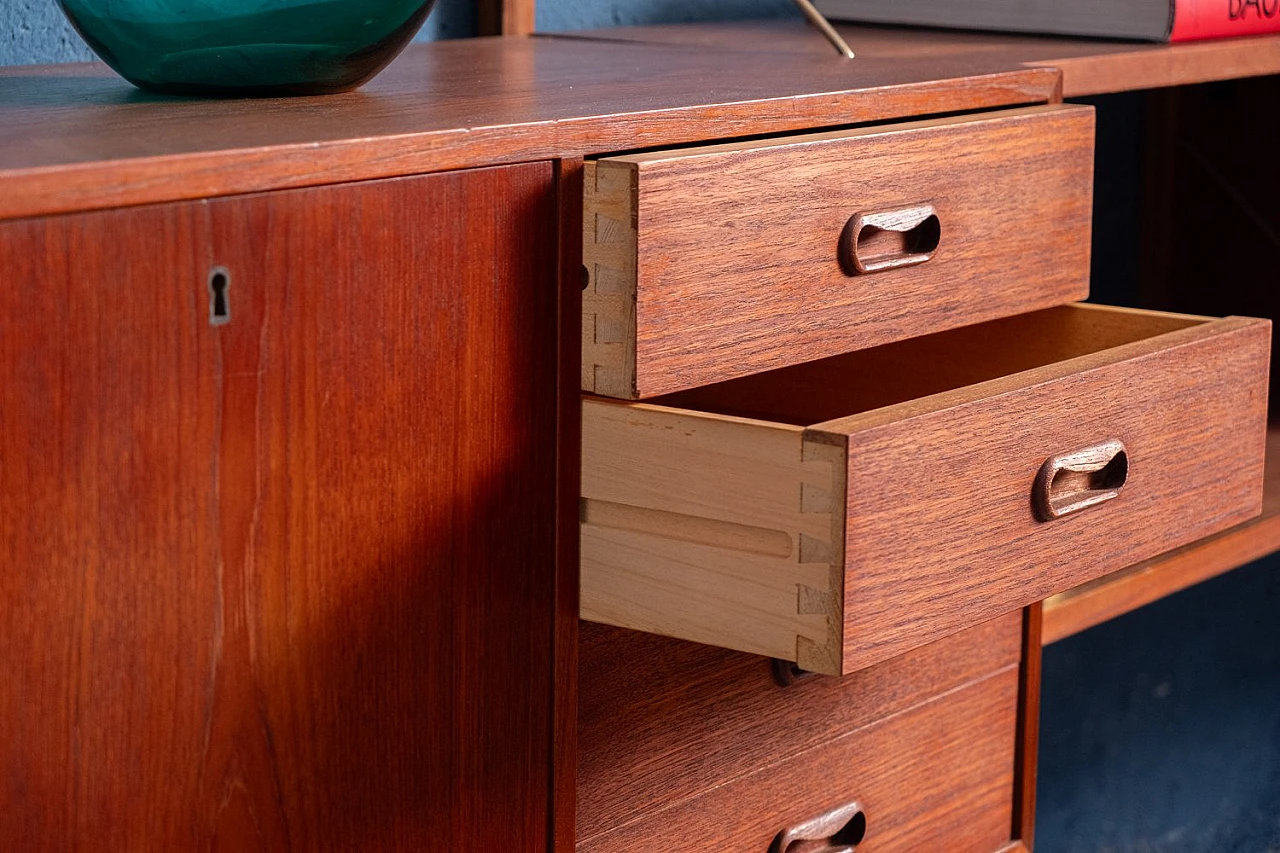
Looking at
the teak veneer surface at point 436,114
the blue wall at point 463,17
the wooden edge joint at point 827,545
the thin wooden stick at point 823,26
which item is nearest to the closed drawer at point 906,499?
the wooden edge joint at point 827,545

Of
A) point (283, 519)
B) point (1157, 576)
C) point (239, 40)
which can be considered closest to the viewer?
point (283, 519)

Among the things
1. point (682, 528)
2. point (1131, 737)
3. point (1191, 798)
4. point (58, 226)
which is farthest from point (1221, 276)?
point (58, 226)

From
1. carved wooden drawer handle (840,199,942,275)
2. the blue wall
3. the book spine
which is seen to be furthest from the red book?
carved wooden drawer handle (840,199,942,275)

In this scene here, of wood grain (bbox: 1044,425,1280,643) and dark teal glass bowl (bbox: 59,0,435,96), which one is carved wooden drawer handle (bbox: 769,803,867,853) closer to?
wood grain (bbox: 1044,425,1280,643)

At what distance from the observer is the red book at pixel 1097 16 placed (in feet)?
3.66

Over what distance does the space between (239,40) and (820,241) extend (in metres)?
0.28

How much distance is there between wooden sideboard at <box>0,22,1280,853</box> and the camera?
565mm

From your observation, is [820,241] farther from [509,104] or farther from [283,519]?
[283,519]

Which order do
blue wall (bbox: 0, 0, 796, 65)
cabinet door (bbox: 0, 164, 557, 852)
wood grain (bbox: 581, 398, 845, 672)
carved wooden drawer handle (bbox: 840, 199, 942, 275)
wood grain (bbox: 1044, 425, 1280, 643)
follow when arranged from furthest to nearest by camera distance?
wood grain (bbox: 1044, 425, 1280, 643), blue wall (bbox: 0, 0, 796, 65), carved wooden drawer handle (bbox: 840, 199, 942, 275), wood grain (bbox: 581, 398, 845, 672), cabinet door (bbox: 0, 164, 557, 852)

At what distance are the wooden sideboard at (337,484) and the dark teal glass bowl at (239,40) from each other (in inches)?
0.8

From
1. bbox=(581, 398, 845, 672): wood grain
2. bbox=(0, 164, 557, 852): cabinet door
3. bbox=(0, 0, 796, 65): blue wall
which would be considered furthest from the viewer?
bbox=(0, 0, 796, 65): blue wall

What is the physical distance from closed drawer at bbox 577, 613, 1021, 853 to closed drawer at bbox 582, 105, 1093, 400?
15cm

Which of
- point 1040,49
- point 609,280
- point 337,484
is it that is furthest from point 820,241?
point 1040,49

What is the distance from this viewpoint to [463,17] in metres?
1.20
